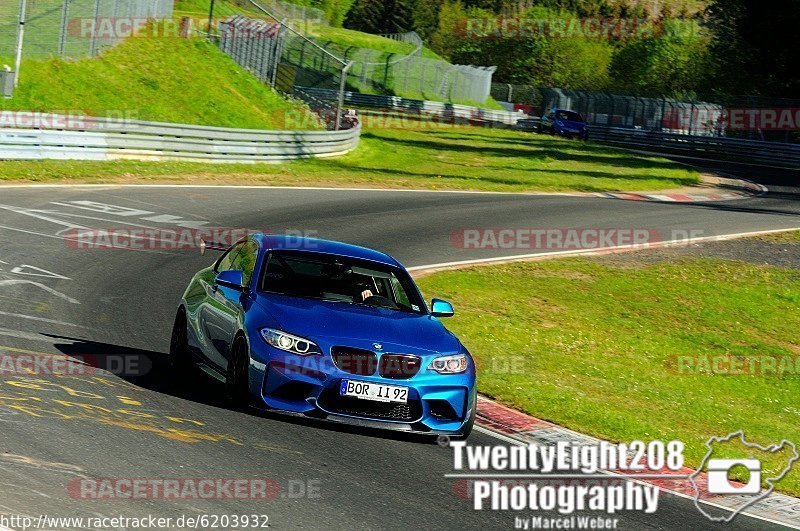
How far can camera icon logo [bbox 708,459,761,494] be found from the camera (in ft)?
31.3

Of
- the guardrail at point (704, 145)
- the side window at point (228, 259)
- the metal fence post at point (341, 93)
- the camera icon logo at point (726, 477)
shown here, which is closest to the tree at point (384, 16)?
the guardrail at point (704, 145)

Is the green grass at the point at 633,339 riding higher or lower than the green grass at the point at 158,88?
lower

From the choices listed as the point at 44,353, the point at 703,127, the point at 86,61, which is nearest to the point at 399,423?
the point at 44,353

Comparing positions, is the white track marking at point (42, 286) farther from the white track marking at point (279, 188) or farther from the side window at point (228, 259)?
the white track marking at point (279, 188)

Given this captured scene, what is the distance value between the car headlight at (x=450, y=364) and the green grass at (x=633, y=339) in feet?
6.44

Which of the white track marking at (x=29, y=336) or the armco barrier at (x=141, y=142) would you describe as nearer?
the white track marking at (x=29, y=336)

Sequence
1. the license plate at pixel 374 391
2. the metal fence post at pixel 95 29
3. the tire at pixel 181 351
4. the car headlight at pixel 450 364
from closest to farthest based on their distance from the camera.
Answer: the license plate at pixel 374 391, the car headlight at pixel 450 364, the tire at pixel 181 351, the metal fence post at pixel 95 29

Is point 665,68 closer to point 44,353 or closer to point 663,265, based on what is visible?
point 663,265

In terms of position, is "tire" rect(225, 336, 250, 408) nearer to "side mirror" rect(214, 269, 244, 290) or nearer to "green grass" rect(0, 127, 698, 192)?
"side mirror" rect(214, 269, 244, 290)

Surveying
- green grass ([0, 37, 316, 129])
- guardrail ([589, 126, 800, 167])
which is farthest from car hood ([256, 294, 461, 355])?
guardrail ([589, 126, 800, 167])

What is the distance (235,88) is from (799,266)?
77.2 ft

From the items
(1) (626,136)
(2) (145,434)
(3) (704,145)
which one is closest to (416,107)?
(1) (626,136)

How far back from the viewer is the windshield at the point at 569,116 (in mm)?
61594

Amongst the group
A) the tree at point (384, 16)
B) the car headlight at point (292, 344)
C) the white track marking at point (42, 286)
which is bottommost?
the white track marking at point (42, 286)
